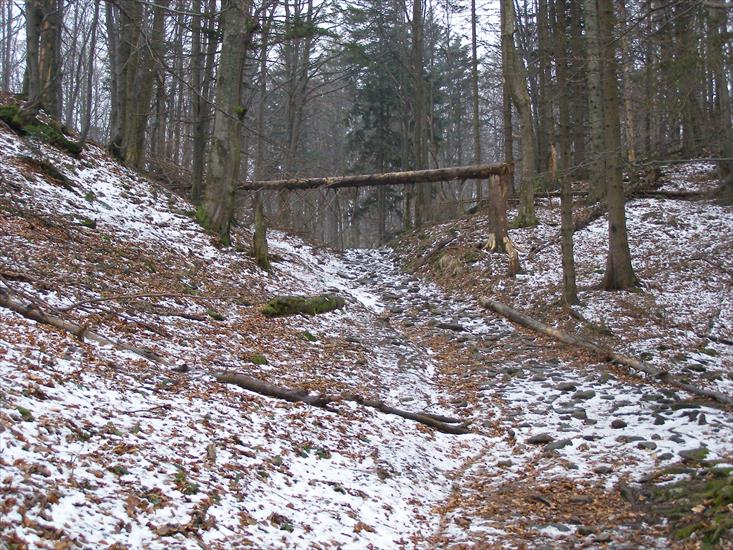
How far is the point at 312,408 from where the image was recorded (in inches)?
277

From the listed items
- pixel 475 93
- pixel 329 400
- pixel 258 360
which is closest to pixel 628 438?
pixel 329 400

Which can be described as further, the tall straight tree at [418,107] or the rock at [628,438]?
the tall straight tree at [418,107]

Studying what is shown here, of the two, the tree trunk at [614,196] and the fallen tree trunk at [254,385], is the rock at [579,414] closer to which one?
the fallen tree trunk at [254,385]

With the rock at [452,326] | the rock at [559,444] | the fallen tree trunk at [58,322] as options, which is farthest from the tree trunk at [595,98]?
the fallen tree trunk at [58,322]

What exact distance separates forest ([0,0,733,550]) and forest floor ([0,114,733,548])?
4 cm

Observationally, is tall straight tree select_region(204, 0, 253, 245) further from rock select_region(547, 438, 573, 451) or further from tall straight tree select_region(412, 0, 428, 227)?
tall straight tree select_region(412, 0, 428, 227)

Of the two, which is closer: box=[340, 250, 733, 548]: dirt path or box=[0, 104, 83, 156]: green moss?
box=[340, 250, 733, 548]: dirt path

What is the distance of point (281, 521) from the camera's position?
459cm

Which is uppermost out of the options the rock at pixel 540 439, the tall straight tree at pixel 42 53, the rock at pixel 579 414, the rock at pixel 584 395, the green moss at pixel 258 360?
the tall straight tree at pixel 42 53

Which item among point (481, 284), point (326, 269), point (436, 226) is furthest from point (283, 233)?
point (481, 284)

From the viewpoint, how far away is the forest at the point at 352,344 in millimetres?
4645

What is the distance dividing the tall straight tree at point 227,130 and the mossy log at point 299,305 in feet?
11.4

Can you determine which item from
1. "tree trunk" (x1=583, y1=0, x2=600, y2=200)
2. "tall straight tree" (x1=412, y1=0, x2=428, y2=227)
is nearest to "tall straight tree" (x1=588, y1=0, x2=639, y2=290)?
"tree trunk" (x1=583, y1=0, x2=600, y2=200)

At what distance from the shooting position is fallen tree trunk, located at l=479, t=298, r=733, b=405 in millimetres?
7605
